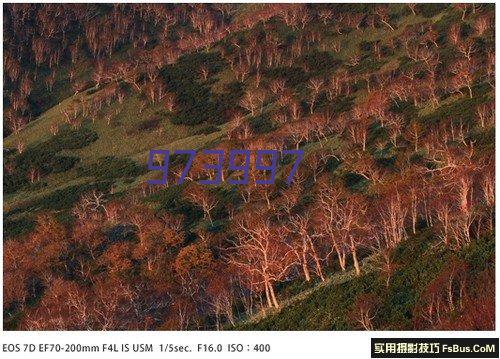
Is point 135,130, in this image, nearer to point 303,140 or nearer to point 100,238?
point 303,140

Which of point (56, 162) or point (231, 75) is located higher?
point (231, 75)

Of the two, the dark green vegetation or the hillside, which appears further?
the hillside

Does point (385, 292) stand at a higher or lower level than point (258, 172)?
higher

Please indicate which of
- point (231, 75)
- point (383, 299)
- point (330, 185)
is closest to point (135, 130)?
point (231, 75)

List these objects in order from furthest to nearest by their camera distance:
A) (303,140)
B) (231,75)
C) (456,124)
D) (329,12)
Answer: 1. (329,12)
2. (231,75)
3. (303,140)
4. (456,124)

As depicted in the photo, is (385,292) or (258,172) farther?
(258,172)

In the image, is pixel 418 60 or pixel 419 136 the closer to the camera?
pixel 419 136

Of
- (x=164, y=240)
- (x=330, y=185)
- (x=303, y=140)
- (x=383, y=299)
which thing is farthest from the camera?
(x=303, y=140)

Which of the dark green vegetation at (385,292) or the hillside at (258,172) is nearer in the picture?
the dark green vegetation at (385,292)
